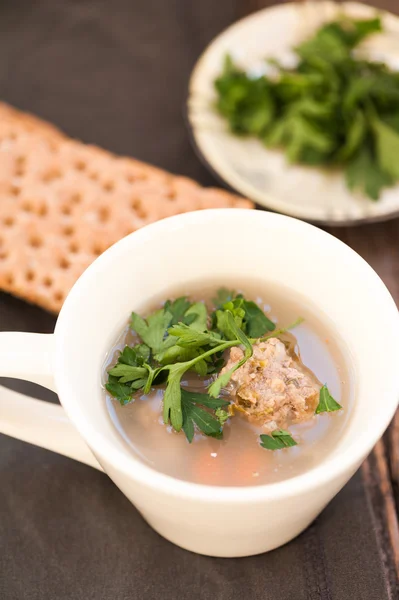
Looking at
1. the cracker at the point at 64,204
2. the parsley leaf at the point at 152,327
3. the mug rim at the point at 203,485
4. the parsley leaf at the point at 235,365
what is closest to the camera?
the mug rim at the point at 203,485

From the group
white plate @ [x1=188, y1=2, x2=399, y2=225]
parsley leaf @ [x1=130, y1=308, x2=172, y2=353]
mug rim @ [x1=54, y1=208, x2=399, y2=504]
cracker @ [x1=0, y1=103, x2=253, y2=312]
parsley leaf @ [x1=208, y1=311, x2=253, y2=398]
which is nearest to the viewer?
mug rim @ [x1=54, y1=208, x2=399, y2=504]

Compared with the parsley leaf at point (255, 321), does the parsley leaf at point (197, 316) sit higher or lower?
lower

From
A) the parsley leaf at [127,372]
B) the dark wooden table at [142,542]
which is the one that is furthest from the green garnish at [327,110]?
the parsley leaf at [127,372]

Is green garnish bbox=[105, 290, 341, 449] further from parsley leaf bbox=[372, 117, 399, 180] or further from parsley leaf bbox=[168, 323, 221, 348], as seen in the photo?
parsley leaf bbox=[372, 117, 399, 180]

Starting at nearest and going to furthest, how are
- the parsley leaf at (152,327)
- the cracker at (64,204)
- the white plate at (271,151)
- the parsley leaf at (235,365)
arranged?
the parsley leaf at (235,365)
the parsley leaf at (152,327)
the cracker at (64,204)
the white plate at (271,151)

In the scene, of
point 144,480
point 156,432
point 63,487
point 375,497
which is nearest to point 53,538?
point 63,487

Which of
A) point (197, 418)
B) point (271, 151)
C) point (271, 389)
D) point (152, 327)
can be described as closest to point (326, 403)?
point (271, 389)

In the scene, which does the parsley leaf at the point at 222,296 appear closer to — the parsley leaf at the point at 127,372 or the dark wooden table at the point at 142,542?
the parsley leaf at the point at 127,372

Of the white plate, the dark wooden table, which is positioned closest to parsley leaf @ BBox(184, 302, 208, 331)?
the dark wooden table
